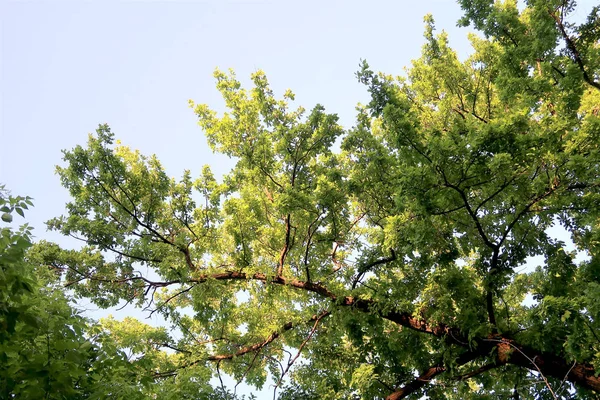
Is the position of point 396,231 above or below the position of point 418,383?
above

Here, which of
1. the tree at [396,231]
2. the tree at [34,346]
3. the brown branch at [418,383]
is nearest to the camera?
the tree at [34,346]

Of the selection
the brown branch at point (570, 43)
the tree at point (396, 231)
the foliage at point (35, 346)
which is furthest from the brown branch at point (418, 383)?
the brown branch at point (570, 43)

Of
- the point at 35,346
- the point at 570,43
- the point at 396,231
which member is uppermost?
the point at 570,43

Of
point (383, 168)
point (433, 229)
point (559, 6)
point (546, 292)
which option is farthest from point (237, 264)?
point (559, 6)

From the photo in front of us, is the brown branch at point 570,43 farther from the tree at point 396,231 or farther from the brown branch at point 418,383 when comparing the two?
the brown branch at point 418,383

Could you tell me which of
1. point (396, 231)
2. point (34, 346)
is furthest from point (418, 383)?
point (34, 346)

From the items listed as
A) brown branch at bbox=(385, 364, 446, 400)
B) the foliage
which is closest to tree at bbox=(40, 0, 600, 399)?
brown branch at bbox=(385, 364, 446, 400)

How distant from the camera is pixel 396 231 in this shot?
6398mm

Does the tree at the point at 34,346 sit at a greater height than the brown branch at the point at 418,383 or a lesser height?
lesser

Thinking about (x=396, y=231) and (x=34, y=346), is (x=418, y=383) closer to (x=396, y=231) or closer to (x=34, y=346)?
(x=396, y=231)

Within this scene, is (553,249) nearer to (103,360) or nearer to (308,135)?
(308,135)

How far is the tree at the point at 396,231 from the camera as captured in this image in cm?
594

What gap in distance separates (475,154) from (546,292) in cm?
322

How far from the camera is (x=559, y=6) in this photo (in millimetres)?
6730
